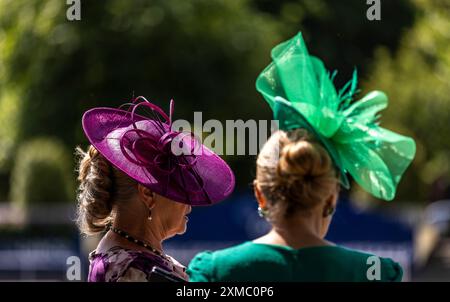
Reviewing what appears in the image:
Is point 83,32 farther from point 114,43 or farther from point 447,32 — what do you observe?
point 447,32

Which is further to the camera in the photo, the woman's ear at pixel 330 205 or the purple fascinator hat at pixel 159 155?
the woman's ear at pixel 330 205

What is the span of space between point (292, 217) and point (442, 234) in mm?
13154

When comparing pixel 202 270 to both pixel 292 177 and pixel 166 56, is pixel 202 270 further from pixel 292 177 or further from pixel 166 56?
pixel 166 56

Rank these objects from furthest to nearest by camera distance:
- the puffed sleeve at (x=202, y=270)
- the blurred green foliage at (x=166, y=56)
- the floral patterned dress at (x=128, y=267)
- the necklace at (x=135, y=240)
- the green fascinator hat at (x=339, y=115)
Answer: the blurred green foliage at (x=166, y=56) < the green fascinator hat at (x=339, y=115) < the puffed sleeve at (x=202, y=270) < the necklace at (x=135, y=240) < the floral patterned dress at (x=128, y=267)

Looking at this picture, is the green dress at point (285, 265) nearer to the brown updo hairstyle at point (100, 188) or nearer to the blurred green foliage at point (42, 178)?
the brown updo hairstyle at point (100, 188)

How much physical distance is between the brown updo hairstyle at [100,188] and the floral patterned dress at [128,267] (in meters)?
0.12

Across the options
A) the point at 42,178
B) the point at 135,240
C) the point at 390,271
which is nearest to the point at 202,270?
the point at 135,240

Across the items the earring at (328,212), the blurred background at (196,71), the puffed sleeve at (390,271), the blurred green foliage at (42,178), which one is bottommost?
the puffed sleeve at (390,271)

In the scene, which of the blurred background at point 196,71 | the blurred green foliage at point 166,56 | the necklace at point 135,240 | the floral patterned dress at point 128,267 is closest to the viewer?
the floral patterned dress at point 128,267

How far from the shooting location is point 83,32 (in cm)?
1580

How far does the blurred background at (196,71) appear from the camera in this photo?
14.3 meters

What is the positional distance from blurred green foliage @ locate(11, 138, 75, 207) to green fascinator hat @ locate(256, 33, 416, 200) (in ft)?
36.1

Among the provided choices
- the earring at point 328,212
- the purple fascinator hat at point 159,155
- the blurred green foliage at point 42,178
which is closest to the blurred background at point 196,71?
the blurred green foliage at point 42,178

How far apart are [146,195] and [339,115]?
73 centimetres
